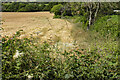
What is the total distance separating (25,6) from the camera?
545cm

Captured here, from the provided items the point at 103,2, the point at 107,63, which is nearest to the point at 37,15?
the point at 103,2

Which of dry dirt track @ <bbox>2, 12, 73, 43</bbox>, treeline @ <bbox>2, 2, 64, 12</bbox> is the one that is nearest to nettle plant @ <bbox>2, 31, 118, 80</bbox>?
dry dirt track @ <bbox>2, 12, 73, 43</bbox>

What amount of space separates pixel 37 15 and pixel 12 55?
416 cm

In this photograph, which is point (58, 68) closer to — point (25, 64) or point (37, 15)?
point (25, 64)

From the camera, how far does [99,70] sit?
1.90 m

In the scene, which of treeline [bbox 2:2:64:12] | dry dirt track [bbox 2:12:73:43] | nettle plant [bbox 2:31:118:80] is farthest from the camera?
dry dirt track [bbox 2:12:73:43]

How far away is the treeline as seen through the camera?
4620 mm

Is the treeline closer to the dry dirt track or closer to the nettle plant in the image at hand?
the dry dirt track

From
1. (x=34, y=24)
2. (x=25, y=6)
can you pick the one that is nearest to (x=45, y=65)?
(x=34, y=24)

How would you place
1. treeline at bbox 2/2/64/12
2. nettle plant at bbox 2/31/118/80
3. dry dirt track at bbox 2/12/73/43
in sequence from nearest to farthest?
nettle plant at bbox 2/31/118/80
treeline at bbox 2/2/64/12
dry dirt track at bbox 2/12/73/43

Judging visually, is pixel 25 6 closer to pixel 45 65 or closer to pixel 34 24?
pixel 34 24

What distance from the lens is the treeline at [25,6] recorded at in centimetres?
462

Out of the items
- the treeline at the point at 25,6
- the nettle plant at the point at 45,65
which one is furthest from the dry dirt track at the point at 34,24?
the nettle plant at the point at 45,65

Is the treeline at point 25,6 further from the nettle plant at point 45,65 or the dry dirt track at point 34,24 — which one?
the nettle plant at point 45,65
